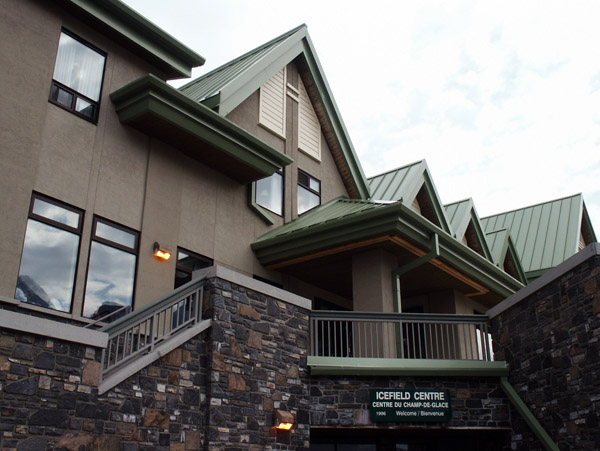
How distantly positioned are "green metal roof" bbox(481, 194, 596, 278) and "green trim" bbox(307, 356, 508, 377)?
12785 millimetres

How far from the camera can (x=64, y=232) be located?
12.2 meters

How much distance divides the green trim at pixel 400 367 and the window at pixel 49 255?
4.84 meters

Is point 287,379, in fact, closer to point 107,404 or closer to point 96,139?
point 107,404

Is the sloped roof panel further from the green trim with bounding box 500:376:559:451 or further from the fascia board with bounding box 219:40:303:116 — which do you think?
the green trim with bounding box 500:376:559:451

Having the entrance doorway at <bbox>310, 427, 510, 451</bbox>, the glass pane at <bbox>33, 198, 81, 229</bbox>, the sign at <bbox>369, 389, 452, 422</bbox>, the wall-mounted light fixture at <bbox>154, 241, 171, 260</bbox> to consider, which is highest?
the glass pane at <bbox>33, 198, 81, 229</bbox>

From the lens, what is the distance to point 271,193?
17828 mm

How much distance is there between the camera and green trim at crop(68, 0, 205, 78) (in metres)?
13.5

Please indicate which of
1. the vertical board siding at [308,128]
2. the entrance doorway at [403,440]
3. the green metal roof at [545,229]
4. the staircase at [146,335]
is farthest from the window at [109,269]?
the green metal roof at [545,229]

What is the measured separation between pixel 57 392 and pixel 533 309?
28.3ft

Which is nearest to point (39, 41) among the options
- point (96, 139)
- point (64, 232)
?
point (96, 139)

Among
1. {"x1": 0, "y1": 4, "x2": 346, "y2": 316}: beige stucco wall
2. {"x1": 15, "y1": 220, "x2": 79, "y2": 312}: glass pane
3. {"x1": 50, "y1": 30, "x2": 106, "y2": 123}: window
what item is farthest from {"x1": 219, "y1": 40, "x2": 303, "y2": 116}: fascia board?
{"x1": 15, "y1": 220, "x2": 79, "y2": 312}: glass pane

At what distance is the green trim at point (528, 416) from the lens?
11.5 meters

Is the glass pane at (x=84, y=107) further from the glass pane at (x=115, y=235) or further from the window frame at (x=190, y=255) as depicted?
the window frame at (x=190, y=255)

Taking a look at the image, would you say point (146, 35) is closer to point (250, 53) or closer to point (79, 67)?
point (79, 67)
